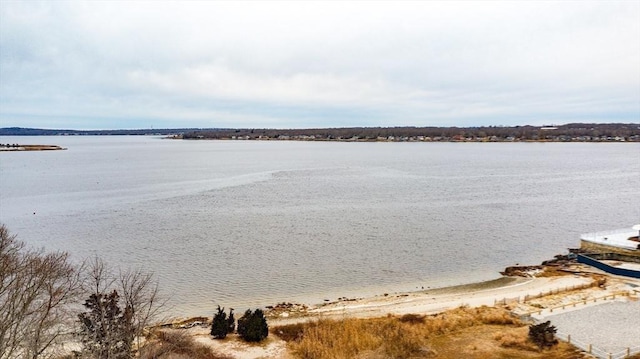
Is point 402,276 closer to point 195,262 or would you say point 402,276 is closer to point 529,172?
point 195,262

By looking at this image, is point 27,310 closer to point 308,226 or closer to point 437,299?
point 437,299

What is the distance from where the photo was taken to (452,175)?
69062 mm

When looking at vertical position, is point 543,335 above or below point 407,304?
above

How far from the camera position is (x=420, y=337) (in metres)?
15.4

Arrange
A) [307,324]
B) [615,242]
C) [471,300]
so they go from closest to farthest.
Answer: [307,324], [471,300], [615,242]

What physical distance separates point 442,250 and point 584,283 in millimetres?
9021

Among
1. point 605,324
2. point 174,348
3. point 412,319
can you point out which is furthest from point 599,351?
point 174,348

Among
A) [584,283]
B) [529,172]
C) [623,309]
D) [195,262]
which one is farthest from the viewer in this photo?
[529,172]

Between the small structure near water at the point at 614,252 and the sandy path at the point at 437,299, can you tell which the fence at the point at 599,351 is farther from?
the small structure near water at the point at 614,252

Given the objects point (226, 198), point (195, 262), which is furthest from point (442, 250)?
point (226, 198)

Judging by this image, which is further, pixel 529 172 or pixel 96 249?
pixel 529 172

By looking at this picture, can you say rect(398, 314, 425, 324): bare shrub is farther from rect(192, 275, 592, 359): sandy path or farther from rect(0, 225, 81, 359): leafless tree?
rect(0, 225, 81, 359): leafless tree

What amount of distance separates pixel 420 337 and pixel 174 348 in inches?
297

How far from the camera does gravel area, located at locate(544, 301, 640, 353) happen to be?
1441 cm
